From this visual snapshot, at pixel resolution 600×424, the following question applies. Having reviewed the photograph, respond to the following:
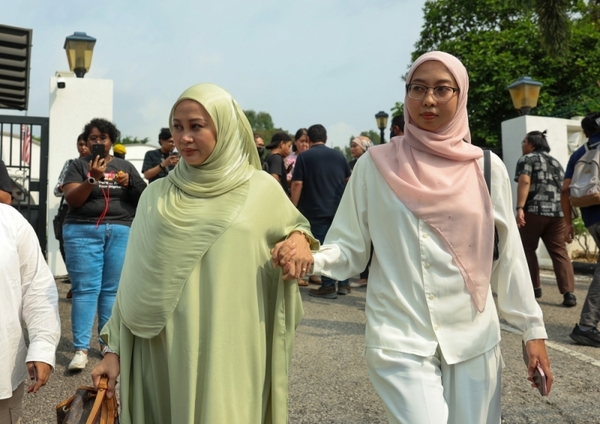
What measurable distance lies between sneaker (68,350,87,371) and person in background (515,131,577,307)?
17.0ft

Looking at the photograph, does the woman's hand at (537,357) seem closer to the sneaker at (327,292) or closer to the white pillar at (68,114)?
the sneaker at (327,292)

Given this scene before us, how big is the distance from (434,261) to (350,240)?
37 cm

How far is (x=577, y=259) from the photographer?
43.5 feet

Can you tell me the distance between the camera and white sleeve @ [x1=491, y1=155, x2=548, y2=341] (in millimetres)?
2955

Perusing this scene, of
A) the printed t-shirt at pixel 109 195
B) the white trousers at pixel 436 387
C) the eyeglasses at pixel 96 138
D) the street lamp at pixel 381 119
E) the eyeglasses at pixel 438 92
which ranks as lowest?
the white trousers at pixel 436 387

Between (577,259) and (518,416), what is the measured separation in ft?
30.9

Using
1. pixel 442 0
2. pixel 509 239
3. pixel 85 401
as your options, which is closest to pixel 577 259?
pixel 509 239

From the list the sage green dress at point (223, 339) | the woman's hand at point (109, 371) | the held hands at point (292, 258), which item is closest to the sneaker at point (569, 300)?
the sage green dress at point (223, 339)

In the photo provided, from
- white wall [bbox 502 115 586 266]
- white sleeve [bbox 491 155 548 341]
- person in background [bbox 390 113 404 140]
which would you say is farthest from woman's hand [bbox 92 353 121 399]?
white wall [bbox 502 115 586 266]

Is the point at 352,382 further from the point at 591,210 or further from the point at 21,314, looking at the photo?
the point at 591,210

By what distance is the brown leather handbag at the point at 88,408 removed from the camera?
2.75 meters

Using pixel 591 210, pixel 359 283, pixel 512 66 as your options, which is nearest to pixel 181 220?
pixel 591 210

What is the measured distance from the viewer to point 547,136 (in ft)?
41.5

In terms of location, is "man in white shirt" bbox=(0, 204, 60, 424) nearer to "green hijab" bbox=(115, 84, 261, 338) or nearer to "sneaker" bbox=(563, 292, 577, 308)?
"green hijab" bbox=(115, 84, 261, 338)
